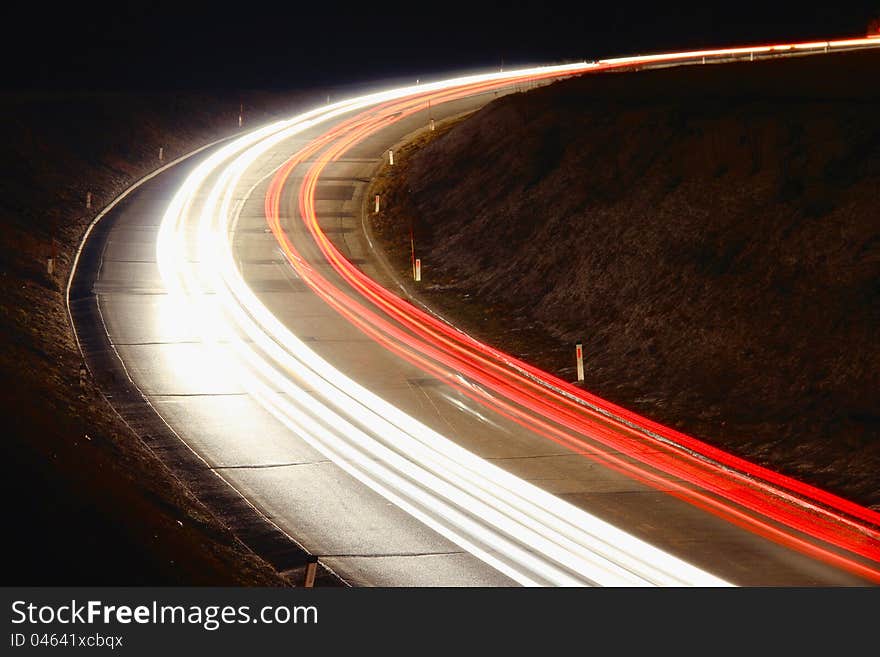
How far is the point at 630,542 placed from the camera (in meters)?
14.4

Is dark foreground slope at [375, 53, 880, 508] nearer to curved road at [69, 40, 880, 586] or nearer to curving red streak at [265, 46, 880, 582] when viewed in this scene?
curving red streak at [265, 46, 880, 582]

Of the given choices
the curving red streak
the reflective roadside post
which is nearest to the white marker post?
the curving red streak

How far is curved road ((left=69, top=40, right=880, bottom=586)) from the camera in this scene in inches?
551

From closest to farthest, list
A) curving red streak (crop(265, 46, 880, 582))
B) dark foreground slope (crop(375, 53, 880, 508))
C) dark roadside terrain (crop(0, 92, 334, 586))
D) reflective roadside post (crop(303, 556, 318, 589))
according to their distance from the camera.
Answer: dark roadside terrain (crop(0, 92, 334, 586)) → reflective roadside post (crop(303, 556, 318, 589)) → curving red streak (crop(265, 46, 880, 582)) → dark foreground slope (crop(375, 53, 880, 508))

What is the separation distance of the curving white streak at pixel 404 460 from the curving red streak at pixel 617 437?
196cm

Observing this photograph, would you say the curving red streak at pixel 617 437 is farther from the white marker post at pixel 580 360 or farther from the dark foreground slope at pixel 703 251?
the dark foreground slope at pixel 703 251

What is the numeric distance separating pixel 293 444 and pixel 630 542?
6.81 meters

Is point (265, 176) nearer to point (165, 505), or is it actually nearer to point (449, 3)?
point (165, 505)

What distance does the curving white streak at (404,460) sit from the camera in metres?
13.7

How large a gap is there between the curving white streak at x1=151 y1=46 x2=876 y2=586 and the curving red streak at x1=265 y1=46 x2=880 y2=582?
6.43 ft

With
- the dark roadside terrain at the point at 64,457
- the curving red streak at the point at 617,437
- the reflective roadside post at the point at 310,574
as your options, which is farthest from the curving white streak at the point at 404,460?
the dark roadside terrain at the point at 64,457

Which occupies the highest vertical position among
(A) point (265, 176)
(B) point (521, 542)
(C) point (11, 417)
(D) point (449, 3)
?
(D) point (449, 3)

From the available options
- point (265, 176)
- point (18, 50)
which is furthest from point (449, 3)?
point (265, 176)

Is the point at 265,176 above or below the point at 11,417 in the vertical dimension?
above
